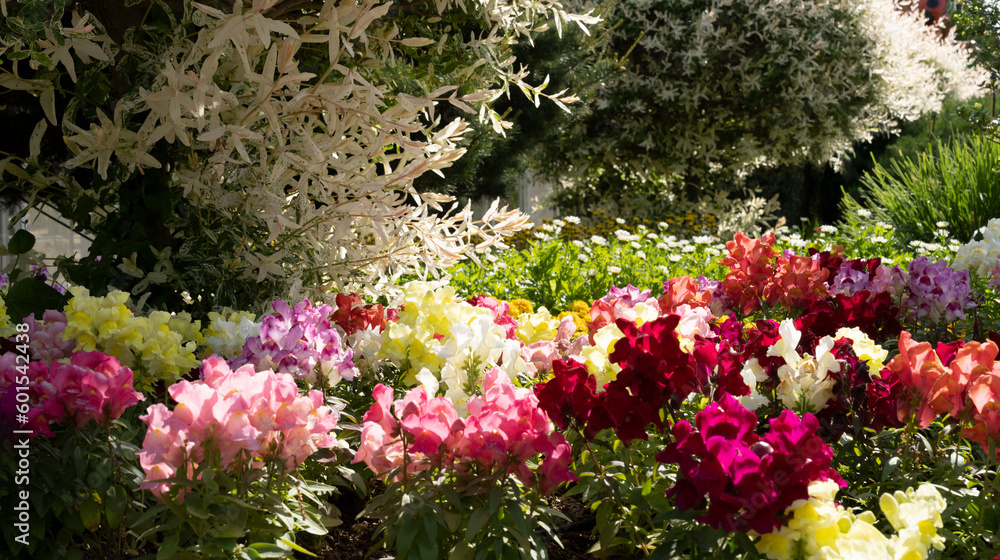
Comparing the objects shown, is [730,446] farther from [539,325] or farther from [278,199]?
[278,199]

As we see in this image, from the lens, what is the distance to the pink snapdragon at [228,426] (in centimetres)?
130

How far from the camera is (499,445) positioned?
1387 mm

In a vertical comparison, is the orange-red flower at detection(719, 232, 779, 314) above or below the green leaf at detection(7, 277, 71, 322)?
above

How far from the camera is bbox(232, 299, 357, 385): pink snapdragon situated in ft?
5.86

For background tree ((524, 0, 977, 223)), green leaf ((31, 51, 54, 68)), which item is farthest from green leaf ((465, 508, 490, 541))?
background tree ((524, 0, 977, 223))

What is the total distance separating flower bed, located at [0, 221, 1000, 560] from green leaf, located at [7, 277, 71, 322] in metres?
0.51

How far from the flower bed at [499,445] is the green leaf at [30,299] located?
512mm

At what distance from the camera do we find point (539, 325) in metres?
2.33

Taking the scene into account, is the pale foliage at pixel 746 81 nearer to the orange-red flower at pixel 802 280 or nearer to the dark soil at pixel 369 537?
the orange-red flower at pixel 802 280

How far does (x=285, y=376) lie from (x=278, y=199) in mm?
986

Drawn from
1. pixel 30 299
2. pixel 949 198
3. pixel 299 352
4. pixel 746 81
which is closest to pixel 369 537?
pixel 299 352

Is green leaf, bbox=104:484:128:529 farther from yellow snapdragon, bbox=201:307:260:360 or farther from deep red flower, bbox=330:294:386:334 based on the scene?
deep red flower, bbox=330:294:386:334

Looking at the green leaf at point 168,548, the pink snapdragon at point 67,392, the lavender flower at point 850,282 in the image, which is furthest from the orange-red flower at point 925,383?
the pink snapdragon at point 67,392

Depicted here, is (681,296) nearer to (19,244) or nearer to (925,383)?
(925,383)
